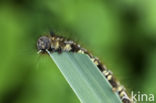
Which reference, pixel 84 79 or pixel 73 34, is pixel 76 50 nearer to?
pixel 84 79

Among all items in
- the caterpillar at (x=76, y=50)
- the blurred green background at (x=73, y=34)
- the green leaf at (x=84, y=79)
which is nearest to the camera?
the green leaf at (x=84, y=79)

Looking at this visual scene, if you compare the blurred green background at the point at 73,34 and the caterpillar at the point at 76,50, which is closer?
the caterpillar at the point at 76,50

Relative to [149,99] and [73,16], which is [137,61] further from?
[73,16]

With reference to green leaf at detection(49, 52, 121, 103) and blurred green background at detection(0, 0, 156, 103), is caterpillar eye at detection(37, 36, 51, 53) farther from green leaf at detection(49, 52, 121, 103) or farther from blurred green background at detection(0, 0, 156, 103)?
blurred green background at detection(0, 0, 156, 103)

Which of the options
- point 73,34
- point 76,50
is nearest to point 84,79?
point 76,50

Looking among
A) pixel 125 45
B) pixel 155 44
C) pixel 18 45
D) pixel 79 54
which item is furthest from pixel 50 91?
pixel 79 54

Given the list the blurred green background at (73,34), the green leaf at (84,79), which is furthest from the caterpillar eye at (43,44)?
the blurred green background at (73,34)

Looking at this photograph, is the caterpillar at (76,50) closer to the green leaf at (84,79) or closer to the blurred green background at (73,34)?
the green leaf at (84,79)
